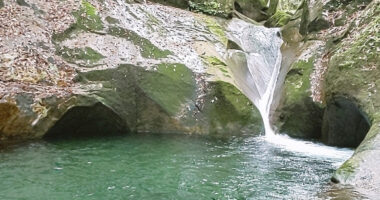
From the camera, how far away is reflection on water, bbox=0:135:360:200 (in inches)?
264

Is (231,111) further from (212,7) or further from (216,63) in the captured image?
(212,7)

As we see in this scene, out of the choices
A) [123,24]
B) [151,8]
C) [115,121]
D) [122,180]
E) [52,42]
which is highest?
[151,8]

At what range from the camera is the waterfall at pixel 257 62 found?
1417 centimetres

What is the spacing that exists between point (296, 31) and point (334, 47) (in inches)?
187

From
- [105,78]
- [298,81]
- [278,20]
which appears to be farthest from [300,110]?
[278,20]

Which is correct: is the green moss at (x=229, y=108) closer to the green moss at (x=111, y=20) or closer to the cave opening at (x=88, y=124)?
the cave opening at (x=88, y=124)

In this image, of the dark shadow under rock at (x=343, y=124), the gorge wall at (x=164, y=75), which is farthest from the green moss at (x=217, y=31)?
the dark shadow under rock at (x=343, y=124)

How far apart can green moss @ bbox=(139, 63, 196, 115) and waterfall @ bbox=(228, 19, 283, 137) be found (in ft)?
6.29

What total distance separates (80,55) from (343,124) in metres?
8.23

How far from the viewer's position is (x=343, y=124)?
1112 centimetres

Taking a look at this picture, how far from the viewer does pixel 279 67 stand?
16.4 meters

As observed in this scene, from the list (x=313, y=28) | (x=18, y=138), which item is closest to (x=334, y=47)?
(x=313, y=28)

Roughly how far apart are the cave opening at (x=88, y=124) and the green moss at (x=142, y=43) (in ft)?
8.62

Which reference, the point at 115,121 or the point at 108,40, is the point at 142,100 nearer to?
the point at 115,121
